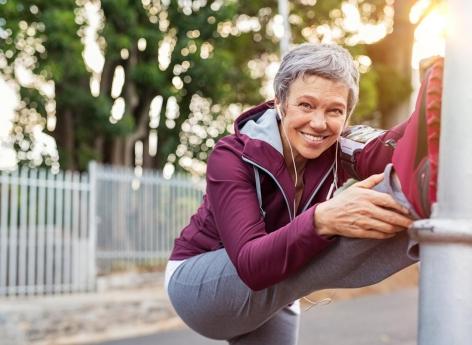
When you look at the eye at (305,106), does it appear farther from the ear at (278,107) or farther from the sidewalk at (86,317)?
the sidewalk at (86,317)

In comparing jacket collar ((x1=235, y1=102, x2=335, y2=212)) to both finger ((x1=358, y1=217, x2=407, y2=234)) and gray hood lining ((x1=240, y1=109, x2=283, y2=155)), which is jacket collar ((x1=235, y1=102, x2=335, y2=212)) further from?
finger ((x1=358, y1=217, x2=407, y2=234))

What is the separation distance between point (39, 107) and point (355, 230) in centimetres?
1076

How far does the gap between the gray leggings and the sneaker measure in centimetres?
5

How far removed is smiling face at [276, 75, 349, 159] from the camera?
1.91 meters

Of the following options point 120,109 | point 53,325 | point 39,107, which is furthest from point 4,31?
point 53,325

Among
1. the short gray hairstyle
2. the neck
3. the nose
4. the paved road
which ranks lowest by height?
the paved road

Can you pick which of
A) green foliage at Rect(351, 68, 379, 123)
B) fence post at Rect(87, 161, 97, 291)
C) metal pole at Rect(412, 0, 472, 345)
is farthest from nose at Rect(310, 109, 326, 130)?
green foliage at Rect(351, 68, 379, 123)

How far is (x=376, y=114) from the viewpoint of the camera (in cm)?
1780

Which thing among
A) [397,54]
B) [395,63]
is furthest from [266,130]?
[397,54]

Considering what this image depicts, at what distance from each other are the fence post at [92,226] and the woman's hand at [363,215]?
27.3ft

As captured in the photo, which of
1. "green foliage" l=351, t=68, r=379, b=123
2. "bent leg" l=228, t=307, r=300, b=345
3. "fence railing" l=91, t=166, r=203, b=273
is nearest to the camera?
"bent leg" l=228, t=307, r=300, b=345

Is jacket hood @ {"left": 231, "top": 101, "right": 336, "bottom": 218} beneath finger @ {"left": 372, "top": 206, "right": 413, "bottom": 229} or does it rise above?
above

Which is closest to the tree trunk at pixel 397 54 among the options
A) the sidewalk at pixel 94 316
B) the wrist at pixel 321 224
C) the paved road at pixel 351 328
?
the paved road at pixel 351 328

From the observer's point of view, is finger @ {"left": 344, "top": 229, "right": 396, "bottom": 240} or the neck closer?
finger @ {"left": 344, "top": 229, "right": 396, "bottom": 240}
